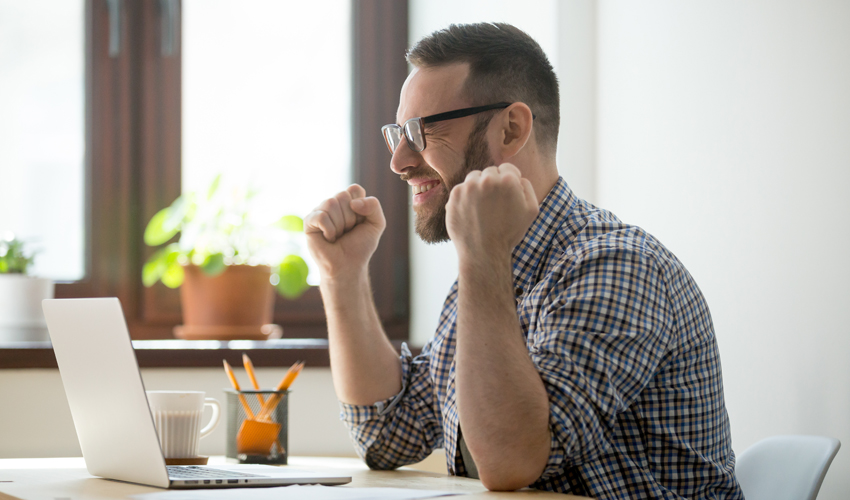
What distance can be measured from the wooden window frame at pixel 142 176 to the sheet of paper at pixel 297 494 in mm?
1491

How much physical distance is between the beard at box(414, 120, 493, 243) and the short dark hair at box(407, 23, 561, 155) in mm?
61

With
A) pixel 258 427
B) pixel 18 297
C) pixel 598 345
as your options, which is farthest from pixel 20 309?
pixel 598 345

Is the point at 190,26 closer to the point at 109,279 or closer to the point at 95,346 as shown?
the point at 109,279

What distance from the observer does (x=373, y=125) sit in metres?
2.58

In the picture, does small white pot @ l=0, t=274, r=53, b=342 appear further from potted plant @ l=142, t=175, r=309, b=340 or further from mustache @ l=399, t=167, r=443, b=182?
mustache @ l=399, t=167, r=443, b=182

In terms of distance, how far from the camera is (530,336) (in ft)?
3.80

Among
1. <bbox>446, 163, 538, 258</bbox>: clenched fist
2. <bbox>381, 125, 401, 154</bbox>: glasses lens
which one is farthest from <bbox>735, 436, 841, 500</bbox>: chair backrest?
<bbox>381, 125, 401, 154</bbox>: glasses lens

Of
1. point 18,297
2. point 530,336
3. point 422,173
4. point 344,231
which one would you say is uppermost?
point 422,173

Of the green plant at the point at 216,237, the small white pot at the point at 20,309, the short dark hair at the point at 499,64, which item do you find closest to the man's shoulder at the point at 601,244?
the short dark hair at the point at 499,64

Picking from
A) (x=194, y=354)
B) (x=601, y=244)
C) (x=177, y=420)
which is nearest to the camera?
(x=601, y=244)

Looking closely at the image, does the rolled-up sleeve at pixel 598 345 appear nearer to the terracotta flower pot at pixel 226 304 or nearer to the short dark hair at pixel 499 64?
the short dark hair at pixel 499 64

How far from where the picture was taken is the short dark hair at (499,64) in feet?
4.64

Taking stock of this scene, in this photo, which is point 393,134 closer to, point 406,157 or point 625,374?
point 406,157

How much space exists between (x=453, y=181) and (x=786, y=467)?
2.21 ft
